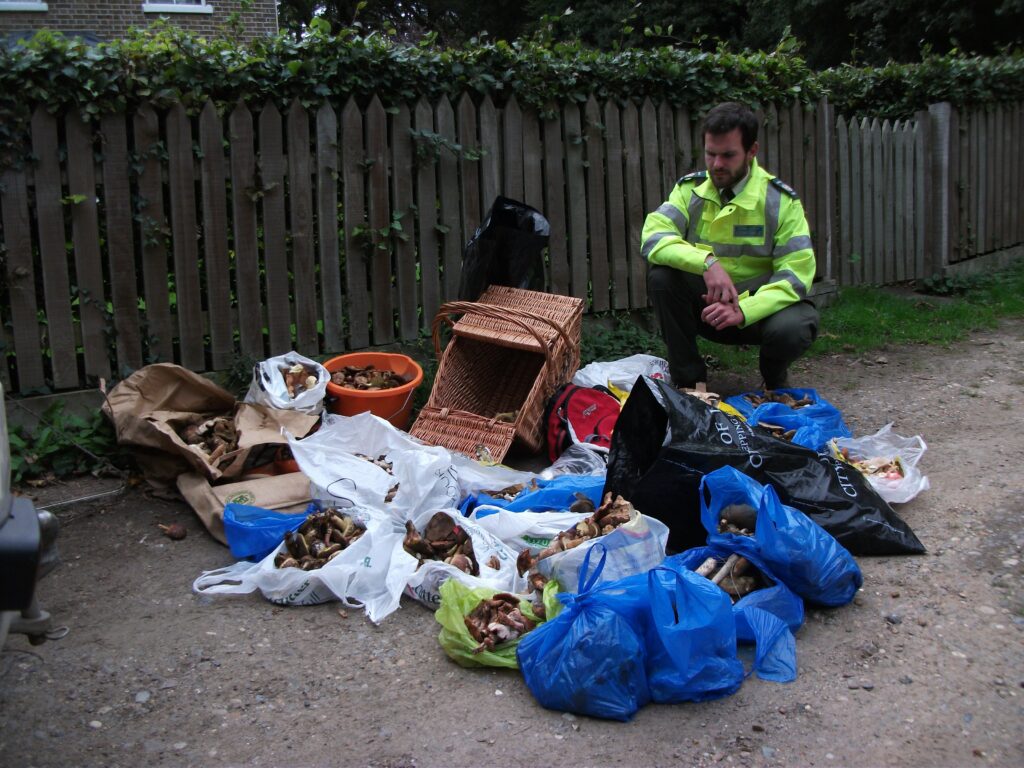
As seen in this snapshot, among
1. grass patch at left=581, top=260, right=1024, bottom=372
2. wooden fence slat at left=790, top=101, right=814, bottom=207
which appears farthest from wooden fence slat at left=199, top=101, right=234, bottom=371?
wooden fence slat at left=790, top=101, right=814, bottom=207

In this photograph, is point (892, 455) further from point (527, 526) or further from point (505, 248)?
point (505, 248)

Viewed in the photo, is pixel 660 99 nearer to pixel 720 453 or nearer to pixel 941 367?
pixel 941 367

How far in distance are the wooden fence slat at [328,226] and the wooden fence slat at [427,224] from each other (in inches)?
20.1

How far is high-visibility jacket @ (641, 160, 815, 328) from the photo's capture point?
5066mm

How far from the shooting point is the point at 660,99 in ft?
21.9

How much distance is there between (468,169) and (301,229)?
1.13 m

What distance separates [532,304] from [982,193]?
23.7 feet

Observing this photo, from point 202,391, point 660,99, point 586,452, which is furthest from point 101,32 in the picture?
point 586,452

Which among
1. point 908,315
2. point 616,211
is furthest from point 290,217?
point 908,315

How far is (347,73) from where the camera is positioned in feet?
17.4

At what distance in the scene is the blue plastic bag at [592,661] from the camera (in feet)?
8.77

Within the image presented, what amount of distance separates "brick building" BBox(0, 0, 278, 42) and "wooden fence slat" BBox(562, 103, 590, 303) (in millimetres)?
11031

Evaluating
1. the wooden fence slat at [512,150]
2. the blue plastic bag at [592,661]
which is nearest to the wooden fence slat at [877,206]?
the wooden fence slat at [512,150]

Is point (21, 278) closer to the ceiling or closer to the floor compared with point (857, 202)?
closer to the floor
